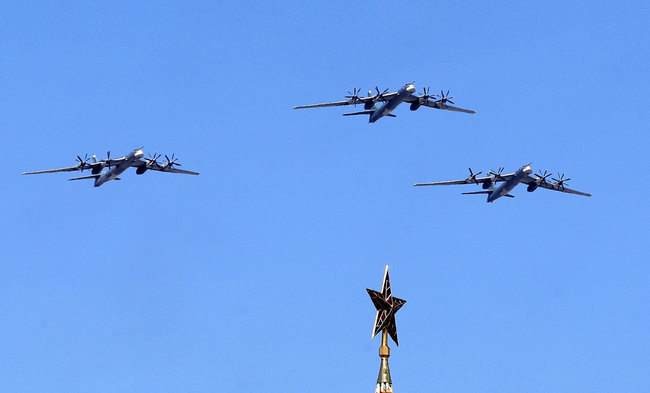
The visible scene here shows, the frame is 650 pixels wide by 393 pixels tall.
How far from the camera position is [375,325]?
116m

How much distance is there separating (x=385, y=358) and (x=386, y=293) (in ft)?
21.0

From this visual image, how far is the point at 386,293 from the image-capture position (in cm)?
11788

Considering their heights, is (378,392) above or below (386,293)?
below

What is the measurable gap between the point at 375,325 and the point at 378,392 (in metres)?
5.90

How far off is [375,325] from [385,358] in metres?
3.16

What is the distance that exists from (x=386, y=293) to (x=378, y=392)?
922cm

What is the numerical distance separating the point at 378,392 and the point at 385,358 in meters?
2.92

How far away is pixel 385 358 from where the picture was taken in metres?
114

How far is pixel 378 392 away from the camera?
11294 cm
